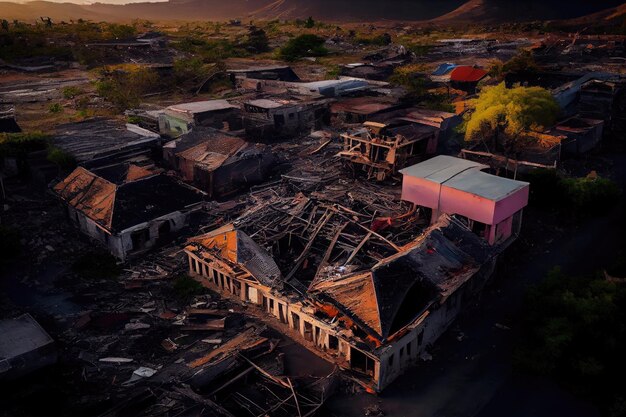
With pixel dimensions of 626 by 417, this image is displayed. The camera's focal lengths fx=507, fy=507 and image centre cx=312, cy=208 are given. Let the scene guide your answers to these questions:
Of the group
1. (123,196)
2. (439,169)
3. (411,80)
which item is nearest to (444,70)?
(411,80)

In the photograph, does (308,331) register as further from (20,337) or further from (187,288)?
(20,337)

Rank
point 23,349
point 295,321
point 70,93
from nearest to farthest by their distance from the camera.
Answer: point 23,349 < point 295,321 < point 70,93

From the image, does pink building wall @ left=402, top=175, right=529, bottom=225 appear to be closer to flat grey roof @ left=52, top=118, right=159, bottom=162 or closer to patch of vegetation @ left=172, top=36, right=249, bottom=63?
flat grey roof @ left=52, top=118, right=159, bottom=162

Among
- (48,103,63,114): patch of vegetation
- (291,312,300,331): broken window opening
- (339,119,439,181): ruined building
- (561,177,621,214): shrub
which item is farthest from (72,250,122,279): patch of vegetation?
(48,103,63,114): patch of vegetation

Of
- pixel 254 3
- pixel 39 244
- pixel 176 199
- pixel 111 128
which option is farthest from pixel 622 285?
pixel 254 3

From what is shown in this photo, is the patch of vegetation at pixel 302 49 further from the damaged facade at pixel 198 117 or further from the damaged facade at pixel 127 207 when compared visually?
the damaged facade at pixel 127 207

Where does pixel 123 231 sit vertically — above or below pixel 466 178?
below
